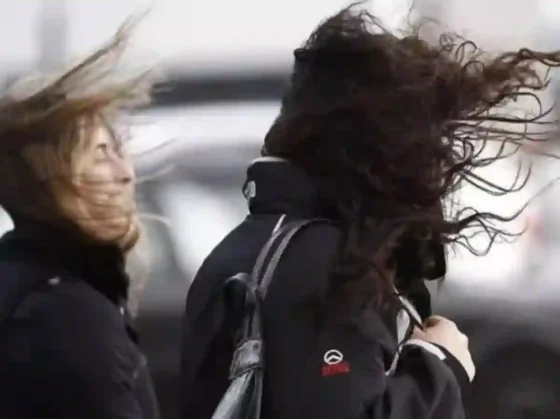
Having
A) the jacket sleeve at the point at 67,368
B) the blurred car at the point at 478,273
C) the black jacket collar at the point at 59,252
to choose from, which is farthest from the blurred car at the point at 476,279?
the jacket sleeve at the point at 67,368

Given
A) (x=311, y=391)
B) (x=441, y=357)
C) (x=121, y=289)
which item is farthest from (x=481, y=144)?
(x=121, y=289)

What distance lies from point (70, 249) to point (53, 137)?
0.71 feet

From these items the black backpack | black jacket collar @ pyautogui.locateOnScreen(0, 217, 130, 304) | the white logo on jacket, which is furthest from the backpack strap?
black jacket collar @ pyautogui.locateOnScreen(0, 217, 130, 304)

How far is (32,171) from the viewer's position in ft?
7.59

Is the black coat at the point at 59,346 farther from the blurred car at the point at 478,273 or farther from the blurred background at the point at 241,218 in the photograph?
the blurred car at the point at 478,273

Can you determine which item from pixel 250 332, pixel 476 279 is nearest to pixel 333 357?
pixel 250 332

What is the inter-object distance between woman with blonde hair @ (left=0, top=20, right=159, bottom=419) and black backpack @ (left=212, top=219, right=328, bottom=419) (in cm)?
33

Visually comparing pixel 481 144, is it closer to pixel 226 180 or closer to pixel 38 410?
pixel 38 410

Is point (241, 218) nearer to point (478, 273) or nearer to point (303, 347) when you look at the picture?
point (478, 273)

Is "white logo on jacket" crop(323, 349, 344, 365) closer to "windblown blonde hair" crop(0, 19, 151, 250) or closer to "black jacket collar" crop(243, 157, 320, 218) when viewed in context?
"black jacket collar" crop(243, 157, 320, 218)

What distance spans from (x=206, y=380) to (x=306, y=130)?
0.45 m

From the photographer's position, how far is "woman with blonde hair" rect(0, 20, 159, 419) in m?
2.19

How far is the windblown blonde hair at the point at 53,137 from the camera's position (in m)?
2.31

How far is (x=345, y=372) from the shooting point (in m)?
1.91
